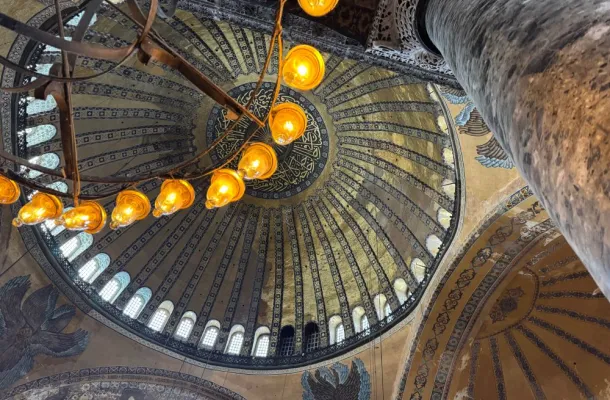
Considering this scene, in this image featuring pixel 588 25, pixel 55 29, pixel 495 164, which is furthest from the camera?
pixel 495 164

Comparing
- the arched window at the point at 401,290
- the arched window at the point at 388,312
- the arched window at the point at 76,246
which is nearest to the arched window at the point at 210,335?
→ the arched window at the point at 76,246

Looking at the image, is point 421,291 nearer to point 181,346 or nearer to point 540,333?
point 540,333

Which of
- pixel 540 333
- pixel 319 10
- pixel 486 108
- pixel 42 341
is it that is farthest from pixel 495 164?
pixel 42 341

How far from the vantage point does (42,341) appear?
27.2ft

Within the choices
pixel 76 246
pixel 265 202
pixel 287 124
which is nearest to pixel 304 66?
pixel 287 124

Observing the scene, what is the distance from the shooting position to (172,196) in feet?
15.2

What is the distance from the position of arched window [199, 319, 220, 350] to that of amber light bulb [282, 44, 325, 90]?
7.23 m

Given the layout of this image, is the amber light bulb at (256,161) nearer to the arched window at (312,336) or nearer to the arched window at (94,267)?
the arched window at (312,336)

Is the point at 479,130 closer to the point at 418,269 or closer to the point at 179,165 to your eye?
the point at 418,269

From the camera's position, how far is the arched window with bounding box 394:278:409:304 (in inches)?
322

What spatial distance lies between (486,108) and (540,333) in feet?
23.6

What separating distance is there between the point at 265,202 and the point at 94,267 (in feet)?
12.7

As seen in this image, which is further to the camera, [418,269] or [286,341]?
[286,341]

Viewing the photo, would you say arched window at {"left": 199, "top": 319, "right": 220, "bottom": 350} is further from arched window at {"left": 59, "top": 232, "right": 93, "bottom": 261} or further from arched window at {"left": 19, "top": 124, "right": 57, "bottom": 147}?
arched window at {"left": 19, "top": 124, "right": 57, "bottom": 147}
